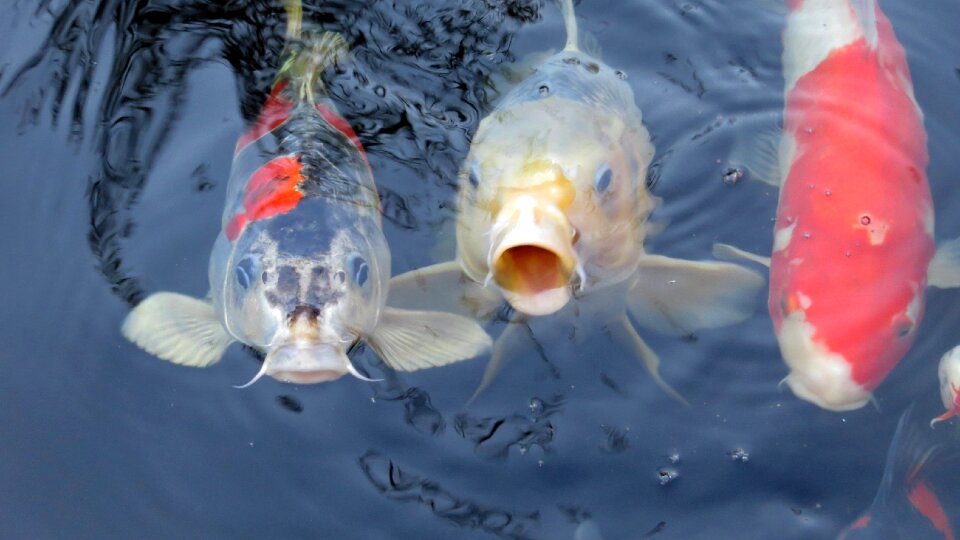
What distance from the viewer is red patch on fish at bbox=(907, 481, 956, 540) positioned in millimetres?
4270

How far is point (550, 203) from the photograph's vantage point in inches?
178

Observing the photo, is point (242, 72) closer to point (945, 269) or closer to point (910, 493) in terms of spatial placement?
point (945, 269)

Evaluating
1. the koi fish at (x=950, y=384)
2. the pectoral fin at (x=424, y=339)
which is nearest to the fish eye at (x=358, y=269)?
the pectoral fin at (x=424, y=339)

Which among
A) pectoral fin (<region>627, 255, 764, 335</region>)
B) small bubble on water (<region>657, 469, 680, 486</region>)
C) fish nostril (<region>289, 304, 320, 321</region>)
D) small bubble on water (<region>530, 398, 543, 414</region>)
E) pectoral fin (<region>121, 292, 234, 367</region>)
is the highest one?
fish nostril (<region>289, 304, 320, 321</region>)

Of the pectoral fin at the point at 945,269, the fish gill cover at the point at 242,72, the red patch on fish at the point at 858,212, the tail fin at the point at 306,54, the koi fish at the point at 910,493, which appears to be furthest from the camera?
the fish gill cover at the point at 242,72

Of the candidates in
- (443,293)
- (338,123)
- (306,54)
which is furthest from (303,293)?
(306,54)

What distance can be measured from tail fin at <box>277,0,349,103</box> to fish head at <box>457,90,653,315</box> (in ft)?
3.48

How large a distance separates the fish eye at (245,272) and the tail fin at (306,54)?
1.28 metres

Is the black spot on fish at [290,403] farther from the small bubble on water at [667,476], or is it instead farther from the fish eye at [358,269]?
the small bubble on water at [667,476]

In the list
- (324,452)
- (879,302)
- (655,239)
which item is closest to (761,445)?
(879,302)

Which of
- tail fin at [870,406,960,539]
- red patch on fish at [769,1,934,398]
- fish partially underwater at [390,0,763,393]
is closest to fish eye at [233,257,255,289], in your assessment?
fish partially underwater at [390,0,763,393]

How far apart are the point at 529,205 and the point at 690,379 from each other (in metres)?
1.20

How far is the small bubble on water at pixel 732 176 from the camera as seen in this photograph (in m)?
5.74

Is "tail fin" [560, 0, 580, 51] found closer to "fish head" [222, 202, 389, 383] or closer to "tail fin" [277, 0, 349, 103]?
"tail fin" [277, 0, 349, 103]
